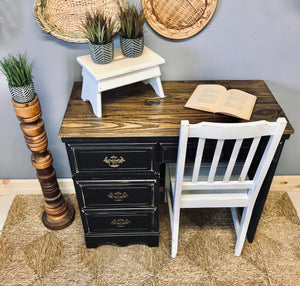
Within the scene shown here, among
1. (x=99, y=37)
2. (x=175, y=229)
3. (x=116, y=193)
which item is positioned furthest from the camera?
(x=175, y=229)

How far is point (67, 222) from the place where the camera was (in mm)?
1986

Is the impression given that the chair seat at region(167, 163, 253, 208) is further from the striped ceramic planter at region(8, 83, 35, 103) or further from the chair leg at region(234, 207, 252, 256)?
the striped ceramic planter at region(8, 83, 35, 103)

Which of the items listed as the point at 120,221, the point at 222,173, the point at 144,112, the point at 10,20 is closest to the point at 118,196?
the point at 120,221

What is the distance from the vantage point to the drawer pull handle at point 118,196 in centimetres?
159

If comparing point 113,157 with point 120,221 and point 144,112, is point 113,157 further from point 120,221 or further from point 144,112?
point 120,221

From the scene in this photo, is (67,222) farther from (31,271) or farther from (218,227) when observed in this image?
(218,227)

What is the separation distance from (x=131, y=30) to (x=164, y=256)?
125 centimetres

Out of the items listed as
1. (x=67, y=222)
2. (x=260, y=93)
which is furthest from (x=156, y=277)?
(x=260, y=93)

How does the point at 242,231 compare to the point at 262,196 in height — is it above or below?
below

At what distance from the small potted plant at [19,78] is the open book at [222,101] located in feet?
2.45

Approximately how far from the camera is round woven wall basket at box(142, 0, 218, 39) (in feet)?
4.94

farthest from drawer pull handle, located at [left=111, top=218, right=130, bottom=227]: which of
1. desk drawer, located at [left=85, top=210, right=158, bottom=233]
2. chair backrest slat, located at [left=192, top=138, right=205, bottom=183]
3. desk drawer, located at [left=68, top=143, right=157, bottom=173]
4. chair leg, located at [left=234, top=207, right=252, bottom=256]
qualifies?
chair leg, located at [left=234, top=207, right=252, bottom=256]

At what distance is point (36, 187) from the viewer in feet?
7.18

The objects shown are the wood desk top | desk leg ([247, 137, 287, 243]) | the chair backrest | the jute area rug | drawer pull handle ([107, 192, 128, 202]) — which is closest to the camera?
the chair backrest
